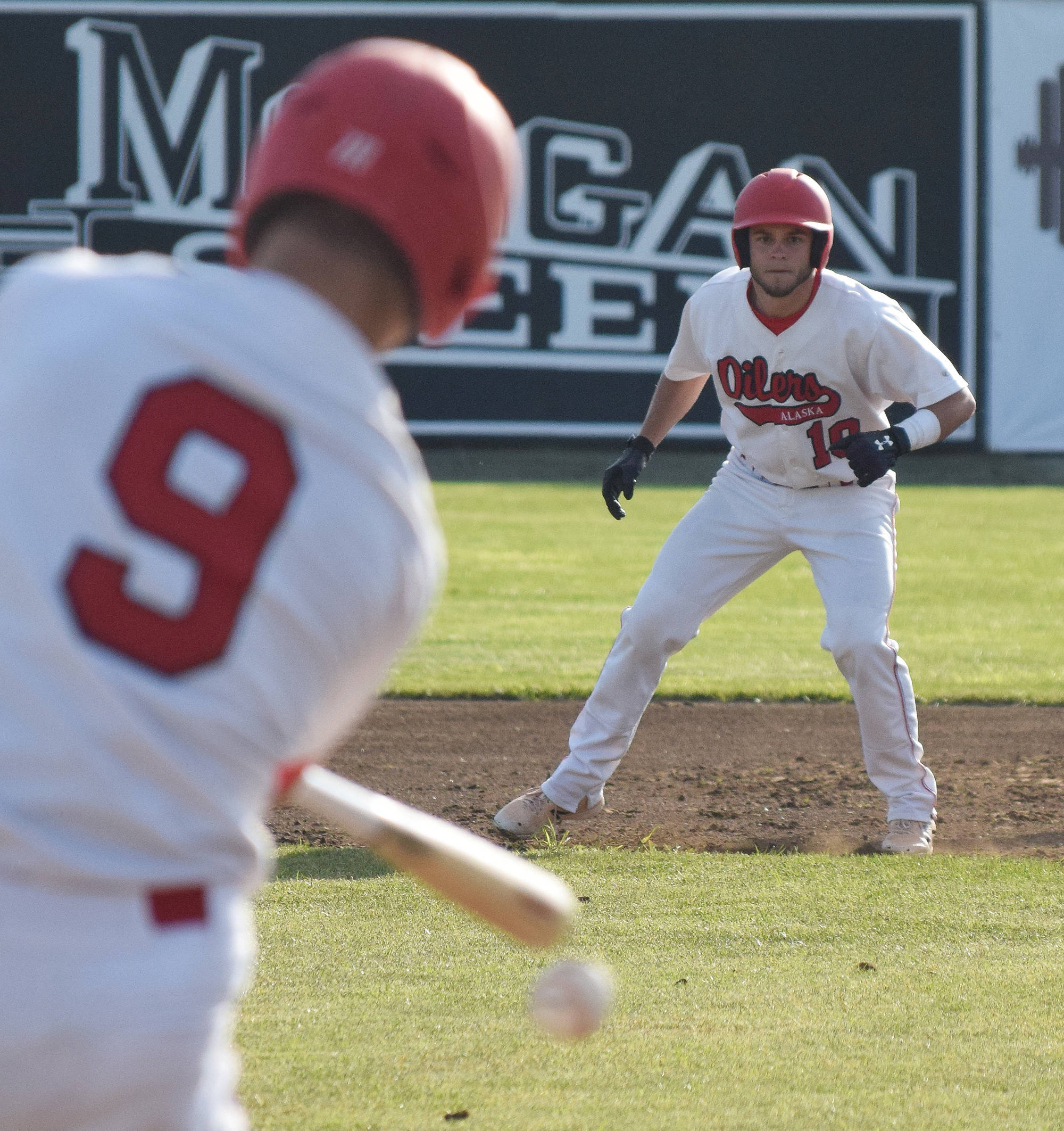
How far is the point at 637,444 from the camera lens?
21.3 ft

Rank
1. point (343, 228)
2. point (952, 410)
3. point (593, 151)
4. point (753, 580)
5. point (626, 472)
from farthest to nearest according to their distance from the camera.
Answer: point (593, 151) → point (626, 472) → point (753, 580) → point (952, 410) → point (343, 228)

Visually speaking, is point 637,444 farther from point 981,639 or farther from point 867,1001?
point 981,639

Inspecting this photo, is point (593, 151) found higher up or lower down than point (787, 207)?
lower down

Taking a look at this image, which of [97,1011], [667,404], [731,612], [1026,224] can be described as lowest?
[731,612]

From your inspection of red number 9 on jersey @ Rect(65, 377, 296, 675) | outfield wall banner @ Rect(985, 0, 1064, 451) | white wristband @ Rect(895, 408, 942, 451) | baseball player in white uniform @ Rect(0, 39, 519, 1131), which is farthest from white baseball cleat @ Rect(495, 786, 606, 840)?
outfield wall banner @ Rect(985, 0, 1064, 451)

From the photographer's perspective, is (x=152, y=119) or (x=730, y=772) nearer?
(x=730, y=772)

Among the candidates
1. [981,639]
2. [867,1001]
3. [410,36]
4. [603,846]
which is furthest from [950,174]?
[867,1001]

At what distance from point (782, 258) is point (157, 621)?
4.70 m

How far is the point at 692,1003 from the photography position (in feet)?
13.3

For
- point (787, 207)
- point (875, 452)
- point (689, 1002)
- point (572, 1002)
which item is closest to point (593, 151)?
point (787, 207)

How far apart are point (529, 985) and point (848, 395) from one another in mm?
2687

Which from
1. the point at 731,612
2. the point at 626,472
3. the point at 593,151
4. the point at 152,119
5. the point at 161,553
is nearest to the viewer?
the point at 161,553

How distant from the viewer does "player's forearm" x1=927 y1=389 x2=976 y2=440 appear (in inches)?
224

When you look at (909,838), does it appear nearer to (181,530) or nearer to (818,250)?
(818,250)
